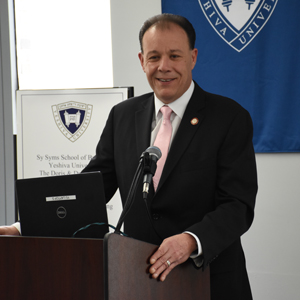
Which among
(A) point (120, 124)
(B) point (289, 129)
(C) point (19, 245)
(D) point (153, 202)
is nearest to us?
(C) point (19, 245)

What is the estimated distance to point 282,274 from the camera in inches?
113

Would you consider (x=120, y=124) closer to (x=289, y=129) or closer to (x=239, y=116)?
(x=239, y=116)

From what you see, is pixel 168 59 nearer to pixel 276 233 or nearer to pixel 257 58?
pixel 257 58

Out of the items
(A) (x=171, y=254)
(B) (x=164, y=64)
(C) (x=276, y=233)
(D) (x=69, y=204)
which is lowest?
(C) (x=276, y=233)

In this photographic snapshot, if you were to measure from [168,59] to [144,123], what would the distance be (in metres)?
0.27

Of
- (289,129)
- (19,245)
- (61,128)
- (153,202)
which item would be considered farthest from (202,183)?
(61,128)

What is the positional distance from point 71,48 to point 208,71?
3.63 ft

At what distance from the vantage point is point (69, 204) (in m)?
1.26

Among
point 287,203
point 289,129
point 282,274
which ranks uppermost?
point 289,129

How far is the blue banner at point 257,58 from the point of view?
9.27 feet

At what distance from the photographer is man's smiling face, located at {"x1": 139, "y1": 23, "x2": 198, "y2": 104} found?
163cm

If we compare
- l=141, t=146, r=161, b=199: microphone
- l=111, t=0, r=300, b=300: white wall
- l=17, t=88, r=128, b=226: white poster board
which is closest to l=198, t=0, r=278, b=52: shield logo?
l=111, t=0, r=300, b=300: white wall

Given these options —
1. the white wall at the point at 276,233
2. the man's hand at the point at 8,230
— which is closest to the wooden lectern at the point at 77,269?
the man's hand at the point at 8,230

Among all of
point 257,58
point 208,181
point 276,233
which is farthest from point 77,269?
point 257,58
